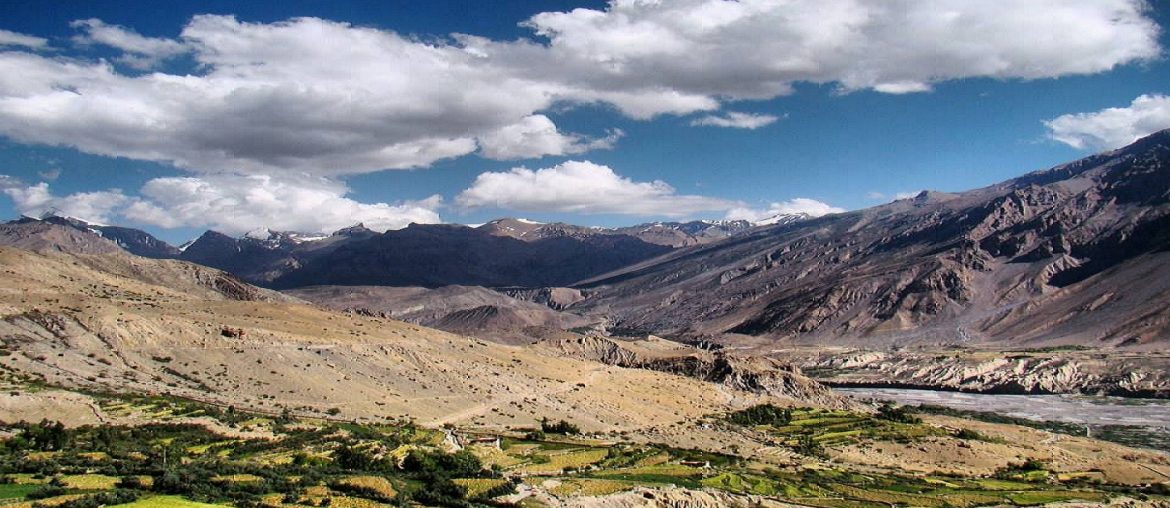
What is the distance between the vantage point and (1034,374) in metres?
176

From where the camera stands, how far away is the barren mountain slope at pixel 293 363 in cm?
6738

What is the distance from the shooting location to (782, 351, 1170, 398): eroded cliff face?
164 meters

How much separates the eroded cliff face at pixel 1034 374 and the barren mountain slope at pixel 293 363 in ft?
297

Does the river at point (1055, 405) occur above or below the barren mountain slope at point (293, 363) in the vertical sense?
below

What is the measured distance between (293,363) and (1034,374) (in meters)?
156

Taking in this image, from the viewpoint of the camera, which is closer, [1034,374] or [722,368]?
[722,368]

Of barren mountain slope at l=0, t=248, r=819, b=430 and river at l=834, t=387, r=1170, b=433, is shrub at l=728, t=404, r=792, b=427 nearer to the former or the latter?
barren mountain slope at l=0, t=248, r=819, b=430

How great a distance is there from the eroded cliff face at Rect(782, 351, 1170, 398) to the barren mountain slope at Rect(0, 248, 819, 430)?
90674 mm

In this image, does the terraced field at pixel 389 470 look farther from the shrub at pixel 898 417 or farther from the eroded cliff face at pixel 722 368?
the eroded cliff face at pixel 722 368

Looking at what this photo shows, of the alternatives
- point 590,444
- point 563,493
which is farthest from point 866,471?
point 563,493

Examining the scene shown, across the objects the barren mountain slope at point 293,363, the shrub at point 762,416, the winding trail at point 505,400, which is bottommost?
the shrub at point 762,416

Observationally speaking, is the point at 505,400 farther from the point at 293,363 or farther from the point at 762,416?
the point at 762,416

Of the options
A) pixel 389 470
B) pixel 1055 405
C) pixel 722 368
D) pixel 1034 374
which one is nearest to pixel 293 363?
pixel 389 470

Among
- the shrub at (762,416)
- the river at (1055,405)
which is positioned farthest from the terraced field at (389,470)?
the river at (1055,405)
